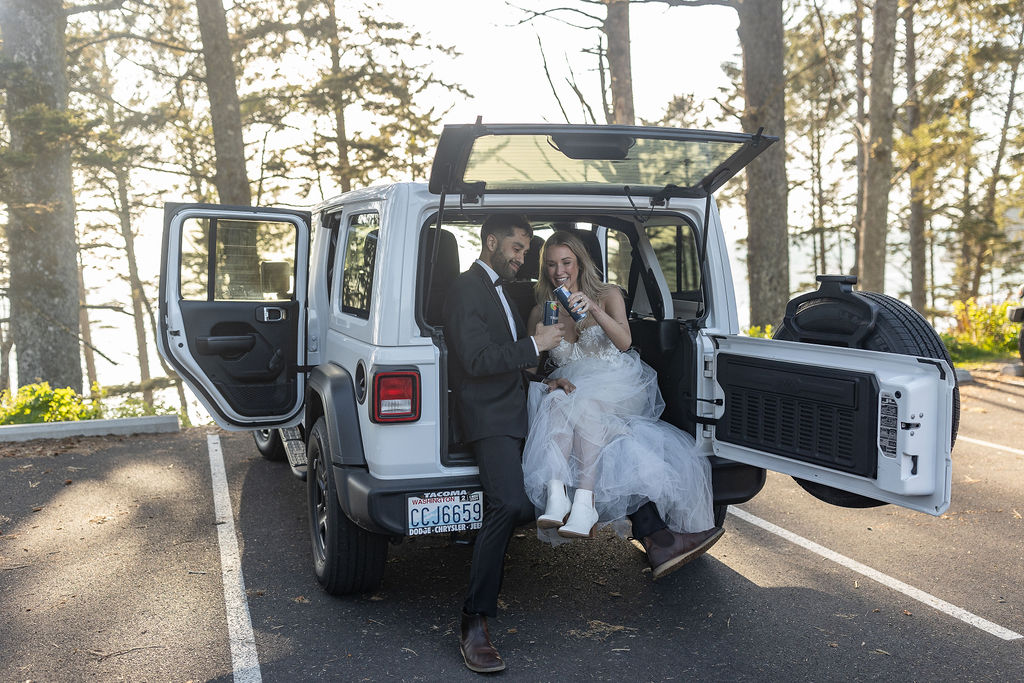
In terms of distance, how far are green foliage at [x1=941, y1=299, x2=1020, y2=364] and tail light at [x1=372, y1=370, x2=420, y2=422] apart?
11303 mm

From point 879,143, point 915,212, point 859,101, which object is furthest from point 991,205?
point 879,143

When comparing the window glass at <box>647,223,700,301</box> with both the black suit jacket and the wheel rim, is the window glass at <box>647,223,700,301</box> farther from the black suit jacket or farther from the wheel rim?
the wheel rim

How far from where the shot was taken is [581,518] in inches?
155

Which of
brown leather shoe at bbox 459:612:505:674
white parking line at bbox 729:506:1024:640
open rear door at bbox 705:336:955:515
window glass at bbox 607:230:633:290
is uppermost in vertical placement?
window glass at bbox 607:230:633:290

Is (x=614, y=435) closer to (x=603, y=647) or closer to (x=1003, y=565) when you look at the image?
(x=603, y=647)

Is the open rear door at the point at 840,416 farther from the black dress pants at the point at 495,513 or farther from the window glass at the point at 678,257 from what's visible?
the black dress pants at the point at 495,513

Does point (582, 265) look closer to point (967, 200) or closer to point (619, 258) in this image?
point (619, 258)

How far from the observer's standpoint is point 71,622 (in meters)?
4.27

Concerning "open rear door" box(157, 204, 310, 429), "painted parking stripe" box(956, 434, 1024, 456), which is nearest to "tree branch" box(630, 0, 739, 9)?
"painted parking stripe" box(956, 434, 1024, 456)

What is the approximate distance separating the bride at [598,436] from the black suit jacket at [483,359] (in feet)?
0.75

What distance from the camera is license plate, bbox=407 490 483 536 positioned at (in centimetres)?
393

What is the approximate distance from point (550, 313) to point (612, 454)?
2.42 feet

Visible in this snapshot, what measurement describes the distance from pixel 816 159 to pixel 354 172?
726 inches

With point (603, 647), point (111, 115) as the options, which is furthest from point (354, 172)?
point (603, 647)
